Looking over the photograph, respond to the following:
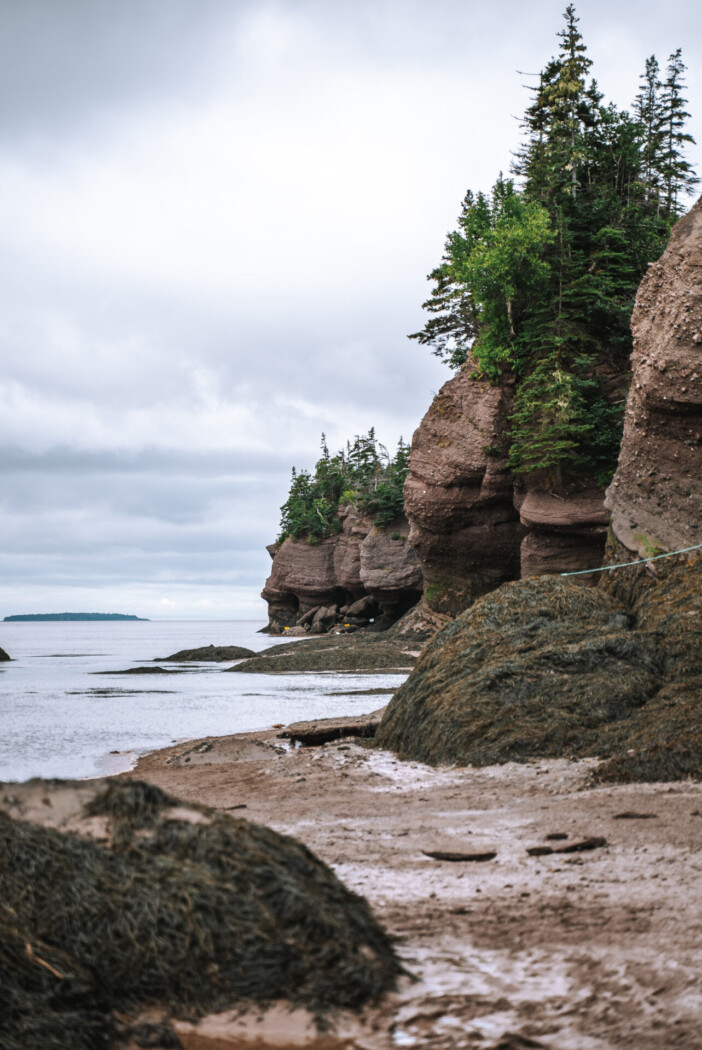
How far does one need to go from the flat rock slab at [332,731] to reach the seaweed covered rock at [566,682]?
101cm

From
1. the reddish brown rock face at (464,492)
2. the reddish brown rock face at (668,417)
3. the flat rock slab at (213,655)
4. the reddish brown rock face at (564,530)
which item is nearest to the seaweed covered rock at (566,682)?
the reddish brown rock face at (668,417)

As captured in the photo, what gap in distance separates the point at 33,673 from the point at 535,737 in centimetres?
3172

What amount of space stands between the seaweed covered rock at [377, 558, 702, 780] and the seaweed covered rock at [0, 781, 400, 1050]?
4536mm

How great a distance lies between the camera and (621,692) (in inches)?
347

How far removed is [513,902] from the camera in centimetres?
409

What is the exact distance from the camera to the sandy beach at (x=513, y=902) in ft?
9.27

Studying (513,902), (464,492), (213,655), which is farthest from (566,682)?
(213,655)

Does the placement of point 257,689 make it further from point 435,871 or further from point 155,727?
point 435,871

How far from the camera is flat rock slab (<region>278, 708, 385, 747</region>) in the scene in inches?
465

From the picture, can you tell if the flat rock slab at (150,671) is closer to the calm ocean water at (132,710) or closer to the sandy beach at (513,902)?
the calm ocean water at (132,710)

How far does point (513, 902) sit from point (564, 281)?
103ft

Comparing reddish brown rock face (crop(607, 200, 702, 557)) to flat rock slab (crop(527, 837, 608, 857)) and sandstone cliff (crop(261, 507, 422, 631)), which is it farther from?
sandstone cliff (crop(261, 507, 422, 631))

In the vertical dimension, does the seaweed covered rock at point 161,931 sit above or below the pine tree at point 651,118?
below

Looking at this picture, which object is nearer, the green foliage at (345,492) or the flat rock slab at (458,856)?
the flat rock slab at (458,856)
